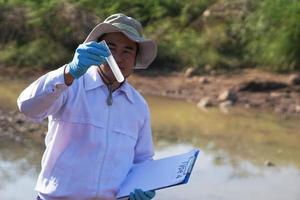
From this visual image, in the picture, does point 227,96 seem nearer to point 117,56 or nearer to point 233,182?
point 233,182

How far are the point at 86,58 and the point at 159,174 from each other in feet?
1.88

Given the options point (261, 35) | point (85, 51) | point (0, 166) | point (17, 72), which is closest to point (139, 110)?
point (85, 51)

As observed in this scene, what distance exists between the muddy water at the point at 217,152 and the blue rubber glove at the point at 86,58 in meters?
3.48

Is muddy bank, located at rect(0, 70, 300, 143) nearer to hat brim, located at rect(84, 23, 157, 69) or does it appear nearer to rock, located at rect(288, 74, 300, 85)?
rock, located at rect(288, 74, 300, 85)

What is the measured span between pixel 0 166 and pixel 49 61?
18.0ft

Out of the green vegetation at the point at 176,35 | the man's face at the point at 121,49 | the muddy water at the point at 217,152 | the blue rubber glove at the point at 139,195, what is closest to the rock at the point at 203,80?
the green vegetation at the point at 176,35

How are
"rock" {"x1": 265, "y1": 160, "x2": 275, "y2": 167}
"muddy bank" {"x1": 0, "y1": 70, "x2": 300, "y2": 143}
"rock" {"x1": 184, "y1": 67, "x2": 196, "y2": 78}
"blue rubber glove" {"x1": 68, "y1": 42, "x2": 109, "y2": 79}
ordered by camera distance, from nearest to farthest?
"blue rubber glove" {"x1": 68, "y1": 42, "x2": 109, "y2": 79} < "rock" {"x1": 265, "y1": 160, "x2": 275, "y2": 167} < "muddy bank" {"x1": 0, "y1": 70, "x2": 300, "y2": 143} < "rock" {"x1": 184, "y1": 67, "x2": 196, "y2": 78}

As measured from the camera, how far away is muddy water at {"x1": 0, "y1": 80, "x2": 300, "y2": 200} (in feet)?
21.5

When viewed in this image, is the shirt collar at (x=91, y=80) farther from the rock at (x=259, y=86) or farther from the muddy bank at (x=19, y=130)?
A: the rock at (x=259, y=86)

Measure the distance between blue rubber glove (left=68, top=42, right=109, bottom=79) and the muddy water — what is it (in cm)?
348

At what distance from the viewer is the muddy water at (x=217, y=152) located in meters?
6.57

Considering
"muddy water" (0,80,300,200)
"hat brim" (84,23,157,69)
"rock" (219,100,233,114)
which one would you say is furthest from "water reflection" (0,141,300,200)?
"hat brim" (84,23,157,69)

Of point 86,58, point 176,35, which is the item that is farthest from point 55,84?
point 176,35

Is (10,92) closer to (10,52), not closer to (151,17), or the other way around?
(10,52)
